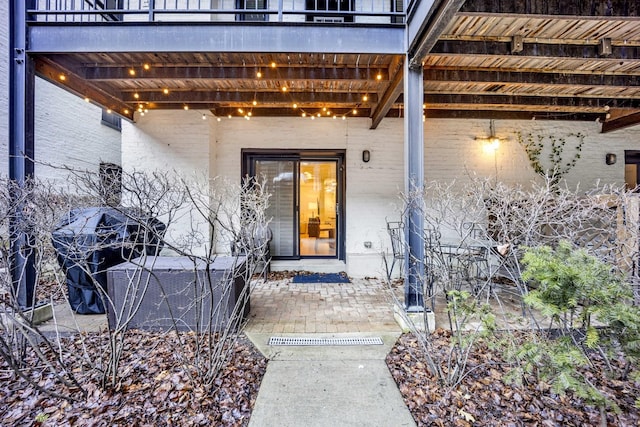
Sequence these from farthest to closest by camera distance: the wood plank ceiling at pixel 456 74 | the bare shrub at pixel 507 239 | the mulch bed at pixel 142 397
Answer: the wood plank ceiling at pixel 456 74 < the bare shrub at pixel 507 239 < the mulch bed at pixel 142 397

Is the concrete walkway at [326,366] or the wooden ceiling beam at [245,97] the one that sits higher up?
the wooden ceiling beam at [245,97]

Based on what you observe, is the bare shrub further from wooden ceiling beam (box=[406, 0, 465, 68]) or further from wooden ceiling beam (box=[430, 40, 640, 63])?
wooden ceiling beam (box=[430, 40, 640, 63])

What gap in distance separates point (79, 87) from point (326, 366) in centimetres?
512

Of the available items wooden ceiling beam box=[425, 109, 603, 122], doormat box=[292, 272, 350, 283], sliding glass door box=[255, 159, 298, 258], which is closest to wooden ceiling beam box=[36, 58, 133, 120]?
sliding glass door box=[255, 159, 298, 258]

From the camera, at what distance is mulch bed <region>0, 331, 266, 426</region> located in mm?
1859

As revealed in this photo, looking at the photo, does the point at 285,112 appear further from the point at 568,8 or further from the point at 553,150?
the point at 553,150

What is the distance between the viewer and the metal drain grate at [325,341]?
2.86 metres

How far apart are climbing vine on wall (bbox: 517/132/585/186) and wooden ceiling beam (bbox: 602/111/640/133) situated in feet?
1.47

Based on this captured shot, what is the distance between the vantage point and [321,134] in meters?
5.75

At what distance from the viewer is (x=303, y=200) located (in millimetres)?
6082

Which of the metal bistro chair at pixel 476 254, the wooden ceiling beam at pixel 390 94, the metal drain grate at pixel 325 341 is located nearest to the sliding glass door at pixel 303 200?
the wooden ceiling beam at pixel 390 94

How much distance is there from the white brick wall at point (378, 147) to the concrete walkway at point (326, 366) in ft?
6.47

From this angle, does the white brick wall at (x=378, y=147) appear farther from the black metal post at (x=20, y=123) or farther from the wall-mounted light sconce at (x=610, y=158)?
the black metal post at (x=20, y=123)

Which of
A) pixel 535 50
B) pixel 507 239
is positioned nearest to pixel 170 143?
pixel 507 239
